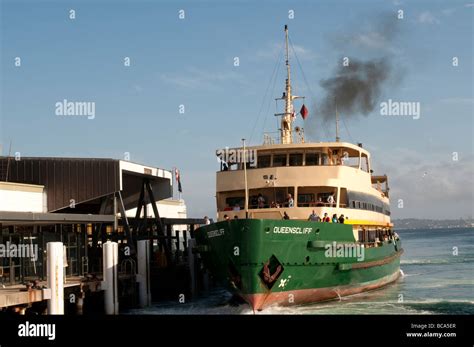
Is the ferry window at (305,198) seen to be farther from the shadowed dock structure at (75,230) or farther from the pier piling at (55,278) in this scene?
the pier piling at (55,278)

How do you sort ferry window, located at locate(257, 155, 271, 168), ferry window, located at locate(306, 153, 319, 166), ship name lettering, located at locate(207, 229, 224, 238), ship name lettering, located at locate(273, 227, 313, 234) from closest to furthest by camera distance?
1. ship name lettering, located at locate(273, 227, 313, 234)
2. ship name lettering, located at locate(207, 229, 224, 238)
3. ferry window, located at locate(306, 153, 319, 166)
4. ferry window, located at locate(257, 155, 271, 168)

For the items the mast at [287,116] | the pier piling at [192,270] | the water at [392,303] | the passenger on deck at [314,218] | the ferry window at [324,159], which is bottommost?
the water at [392,303]

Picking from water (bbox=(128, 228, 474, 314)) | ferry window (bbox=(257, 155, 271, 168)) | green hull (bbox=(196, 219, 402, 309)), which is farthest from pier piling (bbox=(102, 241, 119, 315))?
ferry window (bbox=(257, 155, 271, 168))

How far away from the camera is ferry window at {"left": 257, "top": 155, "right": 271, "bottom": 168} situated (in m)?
34.1

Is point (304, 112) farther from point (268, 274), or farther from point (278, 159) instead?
point (268, 274)

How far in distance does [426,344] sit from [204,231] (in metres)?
14.7

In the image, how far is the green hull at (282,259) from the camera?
26984mm

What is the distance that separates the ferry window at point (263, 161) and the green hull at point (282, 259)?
193 inches

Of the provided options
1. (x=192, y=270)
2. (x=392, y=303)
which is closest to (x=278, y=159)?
(x=392, y=303)

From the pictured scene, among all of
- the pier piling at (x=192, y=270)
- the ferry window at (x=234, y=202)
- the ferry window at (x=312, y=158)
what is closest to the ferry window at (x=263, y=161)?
the ferry window at (x=312, y=158)

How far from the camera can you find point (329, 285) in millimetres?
29703

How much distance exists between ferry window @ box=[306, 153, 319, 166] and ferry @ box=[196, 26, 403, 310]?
47 millimetres

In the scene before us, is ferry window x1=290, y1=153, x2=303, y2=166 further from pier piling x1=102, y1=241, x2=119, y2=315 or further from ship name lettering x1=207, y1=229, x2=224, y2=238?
pier piling x1=102, y1=241, x2=119, y2=315

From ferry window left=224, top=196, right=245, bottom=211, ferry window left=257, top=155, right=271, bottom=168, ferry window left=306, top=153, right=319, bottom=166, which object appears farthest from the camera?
ferry window left=257, top=155, right=271, bottom=168
